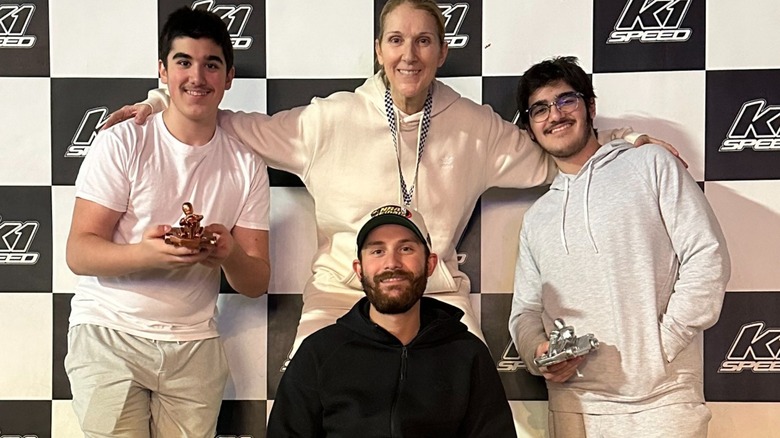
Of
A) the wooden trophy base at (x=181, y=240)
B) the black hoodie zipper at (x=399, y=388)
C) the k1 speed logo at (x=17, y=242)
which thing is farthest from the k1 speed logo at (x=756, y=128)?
the k1 speed logo at (x=17, y=242)

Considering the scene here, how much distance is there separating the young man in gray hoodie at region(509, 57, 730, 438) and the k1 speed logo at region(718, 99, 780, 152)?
0.35 meters

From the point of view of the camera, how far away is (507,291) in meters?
2.20

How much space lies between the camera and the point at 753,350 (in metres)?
2.18

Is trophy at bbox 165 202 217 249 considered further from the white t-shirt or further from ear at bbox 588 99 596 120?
ear at bbox 588 99 596 120

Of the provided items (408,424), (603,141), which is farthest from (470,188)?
(408,424)

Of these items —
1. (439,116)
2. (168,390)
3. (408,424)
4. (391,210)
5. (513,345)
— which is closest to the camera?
(408,424)

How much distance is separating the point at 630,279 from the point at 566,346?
9.4 inches

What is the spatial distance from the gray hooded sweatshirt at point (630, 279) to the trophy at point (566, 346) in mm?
89

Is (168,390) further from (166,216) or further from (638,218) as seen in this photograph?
(638,218)

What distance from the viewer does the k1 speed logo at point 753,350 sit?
7.12 ft

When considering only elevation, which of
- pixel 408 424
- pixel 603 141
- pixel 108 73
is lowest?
pixel 408 424

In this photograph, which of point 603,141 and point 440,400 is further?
point 603,141

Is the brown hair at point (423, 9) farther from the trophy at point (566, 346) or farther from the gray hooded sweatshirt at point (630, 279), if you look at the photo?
the trophy at point (566, 346)

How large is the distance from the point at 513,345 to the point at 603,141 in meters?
0.61
